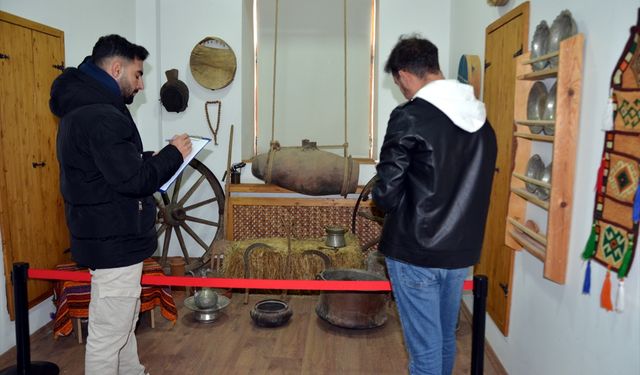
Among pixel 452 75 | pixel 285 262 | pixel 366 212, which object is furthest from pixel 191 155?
pixel 452 75

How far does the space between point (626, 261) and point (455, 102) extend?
2.30 ft

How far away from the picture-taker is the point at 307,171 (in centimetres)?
387

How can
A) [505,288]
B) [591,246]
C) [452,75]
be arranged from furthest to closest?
[452,75], [505,288], [591,246]

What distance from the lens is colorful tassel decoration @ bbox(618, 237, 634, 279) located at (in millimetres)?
1547

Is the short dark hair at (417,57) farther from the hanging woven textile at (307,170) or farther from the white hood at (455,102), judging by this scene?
the hanging woven textile at (307,170)

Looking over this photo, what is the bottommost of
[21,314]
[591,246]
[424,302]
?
[21,314]

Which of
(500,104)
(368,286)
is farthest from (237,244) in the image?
(500,104)

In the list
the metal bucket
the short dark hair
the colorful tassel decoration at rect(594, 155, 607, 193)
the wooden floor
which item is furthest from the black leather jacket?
the metal bucket

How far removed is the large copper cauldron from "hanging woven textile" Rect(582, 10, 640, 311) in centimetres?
185

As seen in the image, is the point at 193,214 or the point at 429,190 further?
the point at 193,214

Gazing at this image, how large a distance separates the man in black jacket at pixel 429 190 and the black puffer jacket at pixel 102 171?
0.88 metres

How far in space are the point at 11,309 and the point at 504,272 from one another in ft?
9.17

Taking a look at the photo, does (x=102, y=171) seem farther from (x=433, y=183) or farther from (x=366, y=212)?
(x=366, y=212)

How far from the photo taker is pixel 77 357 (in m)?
3.02
